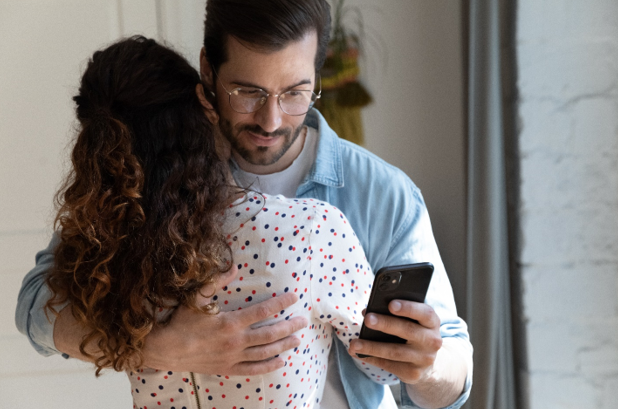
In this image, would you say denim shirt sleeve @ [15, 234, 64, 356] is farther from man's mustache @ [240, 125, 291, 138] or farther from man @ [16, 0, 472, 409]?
man's mustache @ [240, 125, 291, 138]

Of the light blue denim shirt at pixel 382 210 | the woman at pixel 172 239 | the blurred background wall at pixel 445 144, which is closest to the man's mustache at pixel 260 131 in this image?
the light blue denim shirt at pixel 382 210

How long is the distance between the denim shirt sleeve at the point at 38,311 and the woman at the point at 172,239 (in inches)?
8.0

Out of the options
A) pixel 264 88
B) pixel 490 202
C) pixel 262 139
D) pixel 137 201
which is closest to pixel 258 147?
pixel 262 139

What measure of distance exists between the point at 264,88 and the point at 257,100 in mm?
35

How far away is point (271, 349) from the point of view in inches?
33.1

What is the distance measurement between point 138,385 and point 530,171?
4.24ft

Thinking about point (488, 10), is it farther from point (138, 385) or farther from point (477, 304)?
point (138, 385)

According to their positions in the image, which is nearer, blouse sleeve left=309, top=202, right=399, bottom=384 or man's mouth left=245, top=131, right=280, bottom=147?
blouse sleeve left=309, top=202, right=399, bottom=384

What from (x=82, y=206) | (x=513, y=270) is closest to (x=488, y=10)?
(x=513, y=270)

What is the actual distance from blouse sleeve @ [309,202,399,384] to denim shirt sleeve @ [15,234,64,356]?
52 centimetres

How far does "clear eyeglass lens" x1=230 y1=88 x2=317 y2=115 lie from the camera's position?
1131 mm

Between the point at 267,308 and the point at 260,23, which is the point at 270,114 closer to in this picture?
the point at 260,23

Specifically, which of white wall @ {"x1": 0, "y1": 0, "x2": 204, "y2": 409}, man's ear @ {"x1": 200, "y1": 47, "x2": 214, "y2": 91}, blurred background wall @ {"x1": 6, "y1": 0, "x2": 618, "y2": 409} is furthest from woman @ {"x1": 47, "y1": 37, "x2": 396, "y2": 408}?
white wall @ {"x1": 0, "y1": 0, "x2": 204, "y2": 409}

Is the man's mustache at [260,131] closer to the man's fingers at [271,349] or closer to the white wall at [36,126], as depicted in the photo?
the man's fingers at [271,349]
